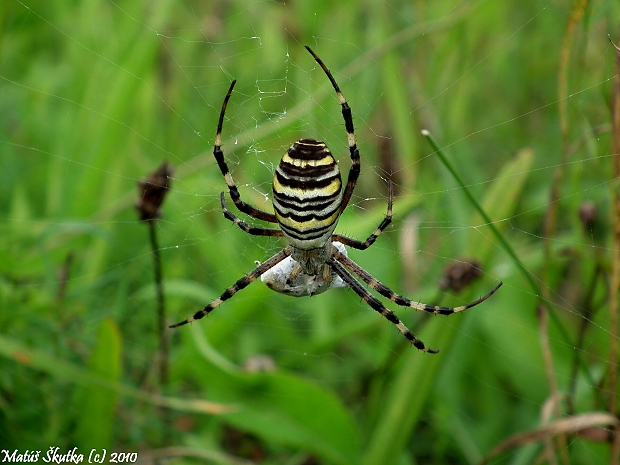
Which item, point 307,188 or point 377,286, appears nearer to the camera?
point 307,188

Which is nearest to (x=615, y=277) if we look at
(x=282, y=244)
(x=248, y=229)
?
(x=248, y=229)

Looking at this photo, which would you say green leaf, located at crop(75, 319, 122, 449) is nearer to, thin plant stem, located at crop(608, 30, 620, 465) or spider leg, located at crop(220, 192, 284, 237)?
spider leg, located at crop(220, 192, 284, 237)

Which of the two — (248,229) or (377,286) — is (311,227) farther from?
(377,286)

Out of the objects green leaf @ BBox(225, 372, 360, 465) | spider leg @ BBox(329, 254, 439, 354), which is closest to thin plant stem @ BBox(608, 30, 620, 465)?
spider leg @ BBox(329, 254, 439, 354)

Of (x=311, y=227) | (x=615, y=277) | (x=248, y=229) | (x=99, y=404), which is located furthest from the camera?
(x=248, y=229)

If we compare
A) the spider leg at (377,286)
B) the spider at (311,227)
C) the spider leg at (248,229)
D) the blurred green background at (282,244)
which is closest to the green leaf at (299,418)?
the blurred green background at (282,244)

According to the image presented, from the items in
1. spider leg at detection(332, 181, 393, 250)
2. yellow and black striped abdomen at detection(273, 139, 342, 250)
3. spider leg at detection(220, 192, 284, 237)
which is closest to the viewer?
yellow and black striped abdomen at detection(273, 139, 342, 250)

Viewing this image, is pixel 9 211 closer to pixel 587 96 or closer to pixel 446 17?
pixel 446 17

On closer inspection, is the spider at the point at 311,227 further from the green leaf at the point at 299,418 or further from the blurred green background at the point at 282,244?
the green leaf at the point at 299,418

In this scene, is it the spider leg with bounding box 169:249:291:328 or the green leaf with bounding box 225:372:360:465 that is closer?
the green leaf with bounding box 225:372:360:465
